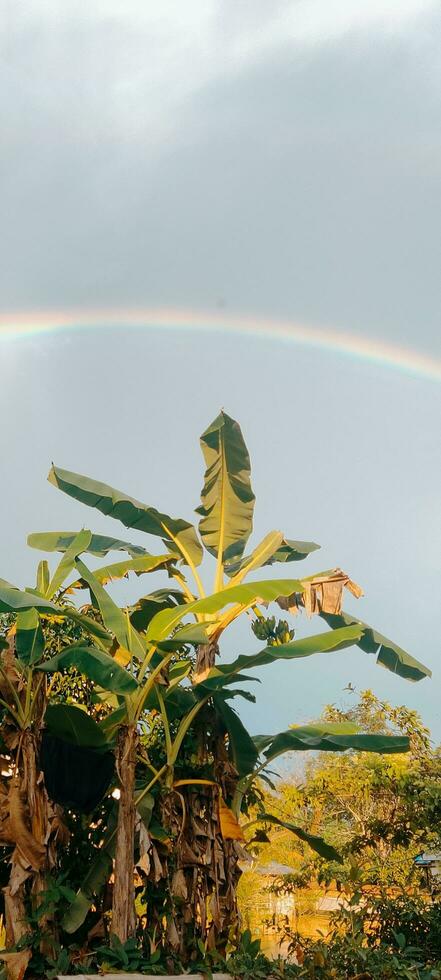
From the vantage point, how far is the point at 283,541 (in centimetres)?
789

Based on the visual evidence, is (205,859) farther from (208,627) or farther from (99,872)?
(208,627)

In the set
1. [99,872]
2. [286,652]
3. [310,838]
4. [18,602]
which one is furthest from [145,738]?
[18,602]

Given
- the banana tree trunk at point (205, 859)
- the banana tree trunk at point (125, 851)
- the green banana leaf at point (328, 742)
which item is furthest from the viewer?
the green banana leaf at point (328, 742)

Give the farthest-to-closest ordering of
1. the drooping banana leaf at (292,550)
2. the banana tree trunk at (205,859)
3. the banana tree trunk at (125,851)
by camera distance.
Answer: the drooping banana leaf at (292,550) → the banana tree trunk at (205,859) → the banana tree trunk at (125,851)

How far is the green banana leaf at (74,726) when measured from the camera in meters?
6.25

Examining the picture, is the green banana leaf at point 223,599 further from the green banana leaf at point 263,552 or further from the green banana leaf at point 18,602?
the green banana leaf at point 263,552

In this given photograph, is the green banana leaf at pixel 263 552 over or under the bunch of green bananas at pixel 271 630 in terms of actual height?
over

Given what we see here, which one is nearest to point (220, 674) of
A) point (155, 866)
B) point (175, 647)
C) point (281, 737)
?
point (175, 647)

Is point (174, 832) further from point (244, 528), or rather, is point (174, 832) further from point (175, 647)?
point (244, 528)

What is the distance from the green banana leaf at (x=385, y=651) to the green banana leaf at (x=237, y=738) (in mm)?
1325

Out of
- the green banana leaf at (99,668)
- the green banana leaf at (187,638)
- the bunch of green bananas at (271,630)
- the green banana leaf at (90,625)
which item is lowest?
the green banana leaf at (99,668)

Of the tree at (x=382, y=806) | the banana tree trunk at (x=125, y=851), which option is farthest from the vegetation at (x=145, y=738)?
the tree at (x=382, y=806)

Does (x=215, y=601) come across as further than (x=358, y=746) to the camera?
No

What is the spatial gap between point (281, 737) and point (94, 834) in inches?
75.6
